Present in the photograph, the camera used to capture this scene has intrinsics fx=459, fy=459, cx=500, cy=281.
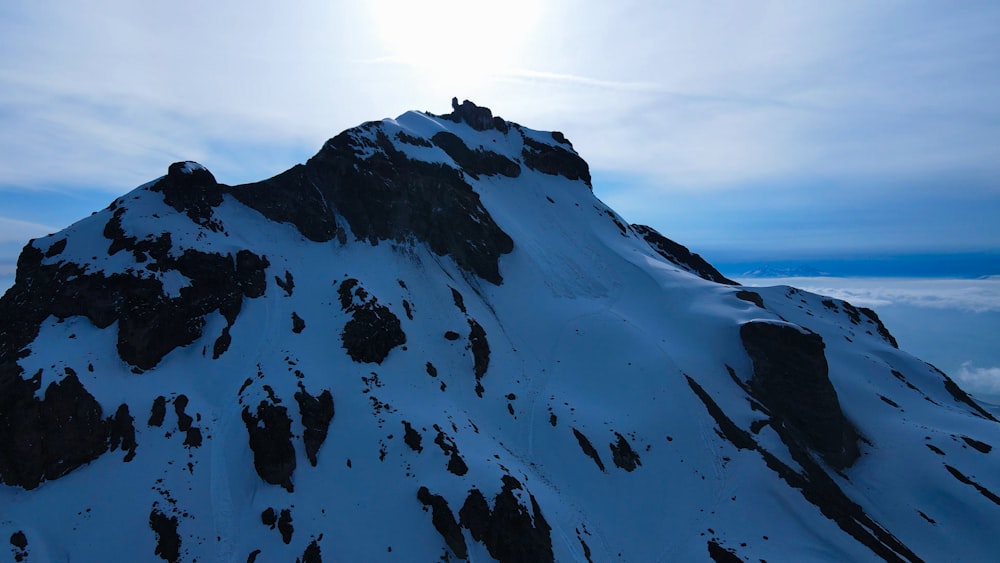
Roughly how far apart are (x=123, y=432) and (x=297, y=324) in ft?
50.8

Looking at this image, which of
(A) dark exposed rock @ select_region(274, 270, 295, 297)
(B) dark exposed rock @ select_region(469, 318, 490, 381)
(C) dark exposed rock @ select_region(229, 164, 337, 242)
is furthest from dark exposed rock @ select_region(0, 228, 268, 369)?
(B) dark exposed rock @ select_region(469, 318, 490, 381)

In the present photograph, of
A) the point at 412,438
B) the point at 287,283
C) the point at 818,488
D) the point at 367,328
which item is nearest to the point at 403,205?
the point at 287,283

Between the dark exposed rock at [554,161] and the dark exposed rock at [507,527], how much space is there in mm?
72945

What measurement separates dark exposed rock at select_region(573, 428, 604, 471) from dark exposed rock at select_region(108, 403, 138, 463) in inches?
1379

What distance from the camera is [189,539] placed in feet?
99.8

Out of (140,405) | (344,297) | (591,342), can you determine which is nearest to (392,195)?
(344,297)

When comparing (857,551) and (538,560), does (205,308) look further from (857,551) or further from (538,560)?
(857,551)

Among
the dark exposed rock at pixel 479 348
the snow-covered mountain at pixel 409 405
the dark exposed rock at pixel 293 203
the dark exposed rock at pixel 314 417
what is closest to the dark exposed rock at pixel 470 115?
the snow-covered mountain at pixel 409 405

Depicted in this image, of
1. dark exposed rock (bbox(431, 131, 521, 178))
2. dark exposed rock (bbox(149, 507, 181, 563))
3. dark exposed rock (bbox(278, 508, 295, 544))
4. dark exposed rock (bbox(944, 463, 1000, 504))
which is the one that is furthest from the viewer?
dark exposed rock (bbox(431, 131, 521, 178))

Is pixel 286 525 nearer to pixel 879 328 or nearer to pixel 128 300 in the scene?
pixel 128 300

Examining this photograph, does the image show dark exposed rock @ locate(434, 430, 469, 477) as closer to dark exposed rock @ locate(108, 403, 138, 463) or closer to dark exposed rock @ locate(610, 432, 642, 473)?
dark exposed rock @ locate(610, 432, 642, 473)

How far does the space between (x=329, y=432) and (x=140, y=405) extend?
14538 mm

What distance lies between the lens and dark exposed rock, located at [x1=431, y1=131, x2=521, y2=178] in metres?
83.4

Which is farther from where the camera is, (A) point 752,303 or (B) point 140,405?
(A) point 752,303
